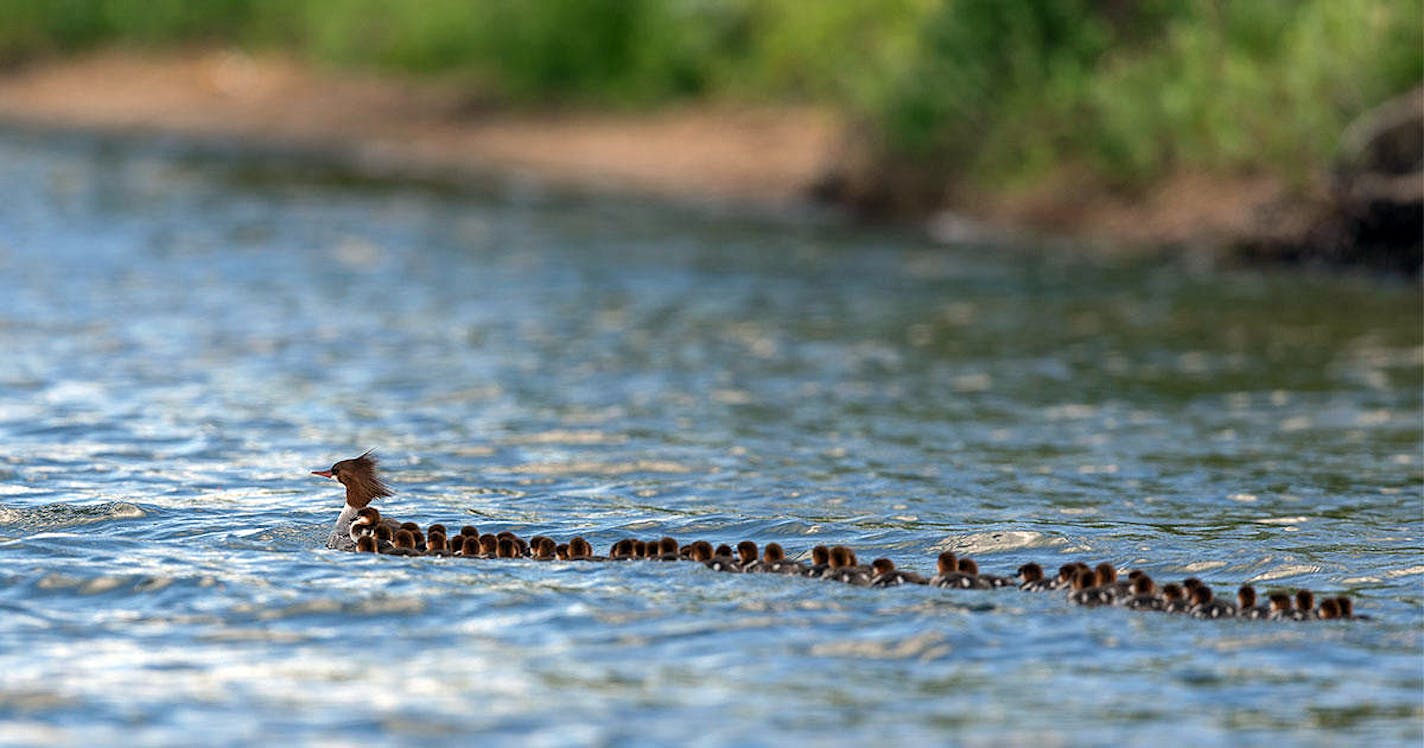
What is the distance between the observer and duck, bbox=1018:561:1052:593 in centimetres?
1279

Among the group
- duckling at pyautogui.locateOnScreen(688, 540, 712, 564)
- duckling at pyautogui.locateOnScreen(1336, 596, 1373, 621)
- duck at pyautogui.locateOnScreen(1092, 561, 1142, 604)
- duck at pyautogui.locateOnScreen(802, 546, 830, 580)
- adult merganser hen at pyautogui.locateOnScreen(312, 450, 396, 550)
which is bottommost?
duckling at pyautogui.locateOnScreen(1336, 596, 1373, 621)

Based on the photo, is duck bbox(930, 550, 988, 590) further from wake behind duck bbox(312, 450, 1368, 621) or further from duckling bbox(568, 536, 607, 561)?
duckling bbox(568, 536, 607, 561)

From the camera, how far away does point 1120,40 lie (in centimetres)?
3650

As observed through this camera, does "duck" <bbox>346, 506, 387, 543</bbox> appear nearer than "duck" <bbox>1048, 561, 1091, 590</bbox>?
No

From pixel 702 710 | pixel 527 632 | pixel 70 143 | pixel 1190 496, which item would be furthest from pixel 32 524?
pixel 70 143

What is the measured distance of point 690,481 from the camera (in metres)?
16.7

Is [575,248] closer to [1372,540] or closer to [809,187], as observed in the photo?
[809,187]

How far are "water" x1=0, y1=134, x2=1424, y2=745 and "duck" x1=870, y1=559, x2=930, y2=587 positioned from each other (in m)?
0.26

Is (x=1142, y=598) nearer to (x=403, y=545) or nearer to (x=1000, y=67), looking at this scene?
(x=403, y=545)

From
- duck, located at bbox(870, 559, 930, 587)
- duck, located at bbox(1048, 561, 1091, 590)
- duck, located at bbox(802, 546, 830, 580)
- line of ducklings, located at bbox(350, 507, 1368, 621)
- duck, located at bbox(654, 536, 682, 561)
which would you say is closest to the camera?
line of ducklings, located at bbox(350, 507, 1368, 621)

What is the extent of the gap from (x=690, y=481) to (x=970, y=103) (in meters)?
21.2

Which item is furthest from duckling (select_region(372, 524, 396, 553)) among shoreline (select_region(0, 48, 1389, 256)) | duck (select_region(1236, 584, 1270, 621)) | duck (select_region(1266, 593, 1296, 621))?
shoreline (select_region(0, 48, 1389, 256))

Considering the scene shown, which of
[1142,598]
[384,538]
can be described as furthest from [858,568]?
[384,538]

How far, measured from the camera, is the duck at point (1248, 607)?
12.1 m
